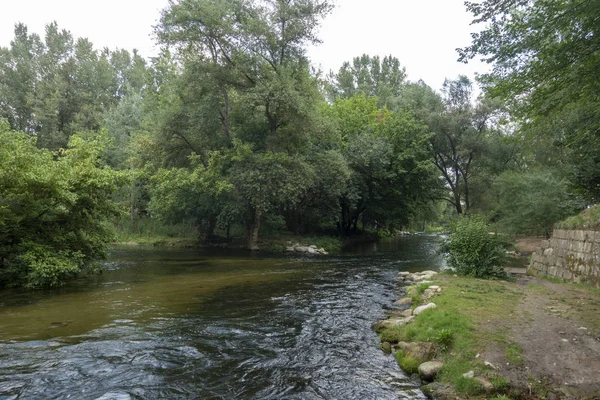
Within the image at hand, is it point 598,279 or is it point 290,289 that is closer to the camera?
point 598,279

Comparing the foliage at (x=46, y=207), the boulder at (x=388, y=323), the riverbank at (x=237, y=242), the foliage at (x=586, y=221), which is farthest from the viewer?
the riverbank at (x=237, y=242)

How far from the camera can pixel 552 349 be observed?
6312 millimetres

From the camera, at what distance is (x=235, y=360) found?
6.79 metres

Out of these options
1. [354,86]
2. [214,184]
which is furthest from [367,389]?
[354,86]

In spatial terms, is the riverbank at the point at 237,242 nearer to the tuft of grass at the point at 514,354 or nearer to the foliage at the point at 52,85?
the foliage at the point at 52,85

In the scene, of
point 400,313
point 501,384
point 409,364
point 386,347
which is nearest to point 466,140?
point 400,313

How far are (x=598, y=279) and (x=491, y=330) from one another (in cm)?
677

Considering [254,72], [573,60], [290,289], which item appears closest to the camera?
[573,60]

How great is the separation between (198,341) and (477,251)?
11.3 m

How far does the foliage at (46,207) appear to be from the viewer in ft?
37.6

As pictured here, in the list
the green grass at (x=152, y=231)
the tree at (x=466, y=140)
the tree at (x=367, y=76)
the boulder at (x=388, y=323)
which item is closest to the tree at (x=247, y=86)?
the green grass at (x=152, y=231)

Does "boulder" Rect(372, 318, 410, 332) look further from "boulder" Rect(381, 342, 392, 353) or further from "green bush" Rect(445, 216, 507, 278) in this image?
"green bush" Rect(445, 216, 507, 278)

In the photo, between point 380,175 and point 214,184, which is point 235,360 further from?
point 380,175

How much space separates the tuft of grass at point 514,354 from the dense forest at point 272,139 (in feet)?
18.8
